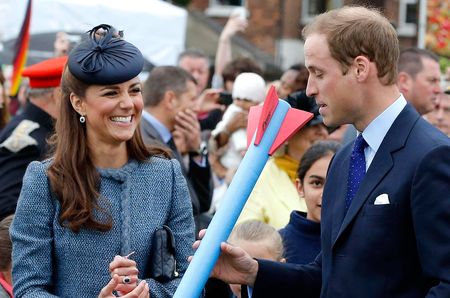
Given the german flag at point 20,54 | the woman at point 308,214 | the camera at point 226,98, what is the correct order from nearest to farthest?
the woman at point 308,214
the camera at point 226,98
the german flag at point 20,54

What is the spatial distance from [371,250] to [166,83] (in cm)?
406

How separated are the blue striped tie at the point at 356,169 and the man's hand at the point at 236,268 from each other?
0.45 meters

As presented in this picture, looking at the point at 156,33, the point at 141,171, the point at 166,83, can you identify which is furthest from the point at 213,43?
the point at 141,171

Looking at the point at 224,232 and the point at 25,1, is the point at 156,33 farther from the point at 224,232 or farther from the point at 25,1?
the point at 224,232

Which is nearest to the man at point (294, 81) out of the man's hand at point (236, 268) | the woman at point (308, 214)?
the woman at point (308, 214)

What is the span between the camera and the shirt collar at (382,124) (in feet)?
12.0

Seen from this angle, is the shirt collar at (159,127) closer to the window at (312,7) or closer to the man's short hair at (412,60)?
the man's short hair at (412,60)

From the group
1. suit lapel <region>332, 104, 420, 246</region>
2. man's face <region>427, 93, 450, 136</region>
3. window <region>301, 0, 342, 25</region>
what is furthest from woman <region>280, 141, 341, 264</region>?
window <region>301, 0, 342, 25</region>

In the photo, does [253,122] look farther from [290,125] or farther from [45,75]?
[45,75]

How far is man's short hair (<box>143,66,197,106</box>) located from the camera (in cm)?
734

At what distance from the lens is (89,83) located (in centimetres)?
418

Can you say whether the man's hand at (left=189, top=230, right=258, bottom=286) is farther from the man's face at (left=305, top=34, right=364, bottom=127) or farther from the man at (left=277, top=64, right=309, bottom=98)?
the man at (left=277, top=64, right=309, bottom=98)

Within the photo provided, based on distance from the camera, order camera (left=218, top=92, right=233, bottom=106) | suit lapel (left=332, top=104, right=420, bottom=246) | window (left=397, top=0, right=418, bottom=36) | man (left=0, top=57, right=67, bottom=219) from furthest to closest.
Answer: window (left=397, top=0, right=418, bottom=36), camera (left=218, top=92, right=233, bottom=106), man (left=0, top=57, right=67, bottom=219), suit lapel (left=332, top=104, right=420, bottom=246)

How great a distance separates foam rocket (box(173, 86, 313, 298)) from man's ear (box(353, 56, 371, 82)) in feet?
0.79
